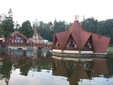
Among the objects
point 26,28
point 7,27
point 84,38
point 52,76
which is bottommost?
point 52,76

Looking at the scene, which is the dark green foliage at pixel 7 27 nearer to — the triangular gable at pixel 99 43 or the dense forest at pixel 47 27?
the dense forest at pixel 47 27

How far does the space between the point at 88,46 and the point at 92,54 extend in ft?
7.00

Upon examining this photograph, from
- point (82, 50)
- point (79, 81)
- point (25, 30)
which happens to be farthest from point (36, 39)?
point (79, 81)

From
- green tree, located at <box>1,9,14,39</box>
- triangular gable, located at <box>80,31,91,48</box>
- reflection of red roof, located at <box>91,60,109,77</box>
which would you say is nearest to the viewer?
reflection of red roof, located at <box>91,60,109,77</box>

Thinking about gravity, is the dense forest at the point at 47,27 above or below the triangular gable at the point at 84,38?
above

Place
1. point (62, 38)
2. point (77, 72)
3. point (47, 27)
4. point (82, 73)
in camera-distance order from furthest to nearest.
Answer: point (47, 27), point (62, 38), point (77, 72), point (82, 73)

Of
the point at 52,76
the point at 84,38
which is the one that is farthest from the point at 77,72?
the point at 84,38

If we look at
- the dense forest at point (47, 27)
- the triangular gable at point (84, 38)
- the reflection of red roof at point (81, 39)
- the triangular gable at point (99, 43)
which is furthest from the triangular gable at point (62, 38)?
the dense forest at point (47, 27)

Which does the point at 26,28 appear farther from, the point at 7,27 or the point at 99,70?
the point at 99,70

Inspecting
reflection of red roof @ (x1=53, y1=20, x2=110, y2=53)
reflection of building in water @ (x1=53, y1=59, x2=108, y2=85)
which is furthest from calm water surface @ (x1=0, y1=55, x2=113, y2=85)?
reflection of red roof @ (x1=53, y1=20, x2=110, y2=53)

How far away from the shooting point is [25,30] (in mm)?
66438

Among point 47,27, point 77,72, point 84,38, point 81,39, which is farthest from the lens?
point 47,27

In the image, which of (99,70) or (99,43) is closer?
(99,70)

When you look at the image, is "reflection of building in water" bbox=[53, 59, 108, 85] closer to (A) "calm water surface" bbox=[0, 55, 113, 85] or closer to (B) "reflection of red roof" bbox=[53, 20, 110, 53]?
(A) "calm water surface" bbox=[0, 55, 113, 85]
